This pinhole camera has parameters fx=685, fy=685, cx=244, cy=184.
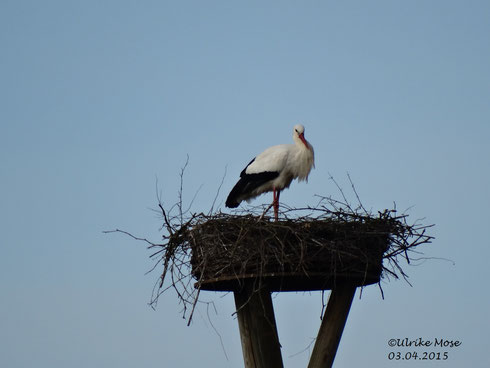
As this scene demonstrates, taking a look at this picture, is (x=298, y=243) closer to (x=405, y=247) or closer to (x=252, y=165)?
(x=405, y=247)

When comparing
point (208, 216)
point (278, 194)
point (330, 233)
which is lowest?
point (330, 233)

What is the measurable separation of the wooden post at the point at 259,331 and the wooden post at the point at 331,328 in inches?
8.9

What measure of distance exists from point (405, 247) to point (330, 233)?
506mm

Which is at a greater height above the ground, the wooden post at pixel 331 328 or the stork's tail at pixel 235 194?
the stork's tail at pixel 235 194

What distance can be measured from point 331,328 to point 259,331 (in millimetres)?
419

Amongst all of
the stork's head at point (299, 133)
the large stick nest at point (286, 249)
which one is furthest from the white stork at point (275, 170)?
the large stick nest at point (286, 249)

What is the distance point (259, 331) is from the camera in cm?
382

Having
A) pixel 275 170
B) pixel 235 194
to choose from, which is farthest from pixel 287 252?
pixel 235 194

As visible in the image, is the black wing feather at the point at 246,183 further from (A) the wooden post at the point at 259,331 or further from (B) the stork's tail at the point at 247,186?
(A) the wooden post at the point at 259,331

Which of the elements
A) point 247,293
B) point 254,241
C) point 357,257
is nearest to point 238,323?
point 247,293

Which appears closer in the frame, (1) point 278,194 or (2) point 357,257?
(2) point 357,257

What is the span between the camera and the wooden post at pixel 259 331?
3777mm

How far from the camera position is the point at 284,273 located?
3.93 m

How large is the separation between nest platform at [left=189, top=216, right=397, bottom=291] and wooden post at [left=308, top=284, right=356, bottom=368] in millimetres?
97
